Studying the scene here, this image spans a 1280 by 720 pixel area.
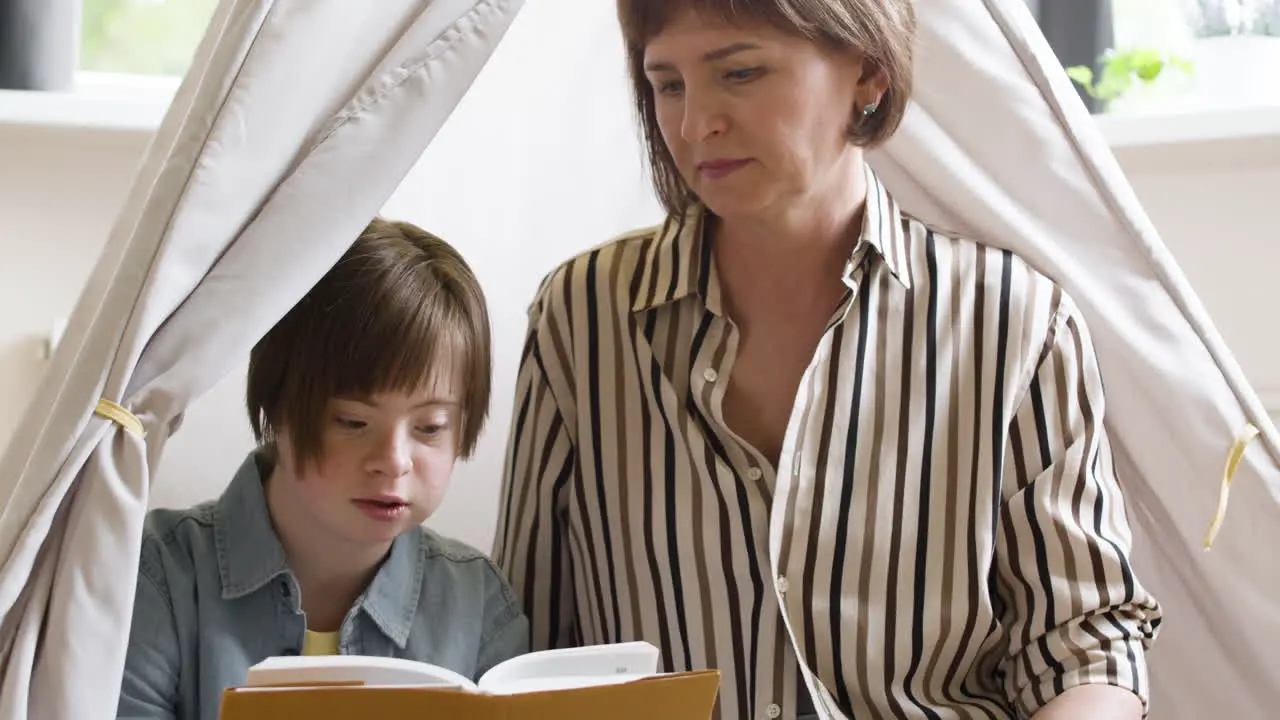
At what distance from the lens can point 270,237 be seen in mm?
1067

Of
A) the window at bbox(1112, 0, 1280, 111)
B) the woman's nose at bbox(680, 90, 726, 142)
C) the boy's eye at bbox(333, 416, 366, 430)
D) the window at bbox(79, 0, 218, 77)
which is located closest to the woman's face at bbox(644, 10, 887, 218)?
the woman's nose at bbox(680, 90, 726, 142)

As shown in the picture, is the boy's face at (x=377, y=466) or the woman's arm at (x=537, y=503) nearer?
the boy's face at (x=377, y=466)

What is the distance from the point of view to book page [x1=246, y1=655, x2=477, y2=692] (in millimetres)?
981

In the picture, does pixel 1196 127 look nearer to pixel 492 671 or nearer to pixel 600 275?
pixel 600 275

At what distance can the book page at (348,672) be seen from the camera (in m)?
0.98

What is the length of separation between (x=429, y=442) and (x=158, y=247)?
350mm

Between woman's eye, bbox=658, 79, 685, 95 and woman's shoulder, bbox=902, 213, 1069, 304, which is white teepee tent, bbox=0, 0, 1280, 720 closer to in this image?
woman's shoulder, bbox=902, 213, 1069, 304

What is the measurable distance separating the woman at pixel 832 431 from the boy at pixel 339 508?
0.54ft

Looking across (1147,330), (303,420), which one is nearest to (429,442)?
(303,420)

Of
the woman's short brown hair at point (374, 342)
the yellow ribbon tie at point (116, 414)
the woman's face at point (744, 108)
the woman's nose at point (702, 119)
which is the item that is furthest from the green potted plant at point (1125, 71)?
the yellow ribbon tie at point (116, 414)

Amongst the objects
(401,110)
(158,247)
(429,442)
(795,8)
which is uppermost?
(795,8)

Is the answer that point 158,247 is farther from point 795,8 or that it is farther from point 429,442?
point 795,8

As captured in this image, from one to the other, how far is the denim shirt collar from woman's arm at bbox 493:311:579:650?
0.13 metres

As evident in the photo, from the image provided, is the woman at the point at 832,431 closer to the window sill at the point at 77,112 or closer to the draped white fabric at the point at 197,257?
the draped white fabric at the point at 197,257
